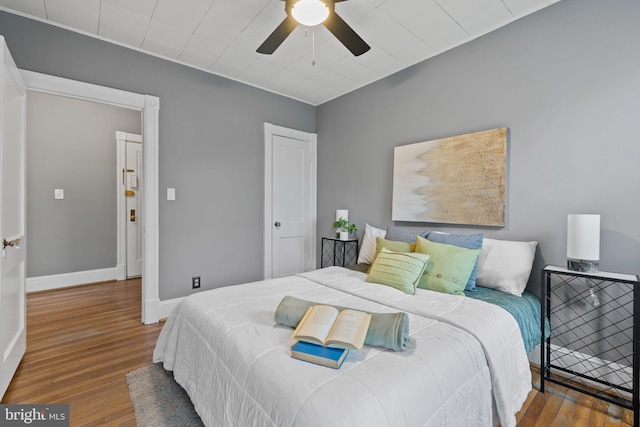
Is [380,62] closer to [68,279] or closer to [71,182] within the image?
[71,182]

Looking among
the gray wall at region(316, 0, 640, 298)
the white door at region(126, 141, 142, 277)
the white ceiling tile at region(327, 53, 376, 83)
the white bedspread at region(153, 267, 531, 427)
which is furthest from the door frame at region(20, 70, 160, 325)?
the gray wall at region(316, 0, 640, 298)

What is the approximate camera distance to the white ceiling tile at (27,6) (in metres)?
2.11

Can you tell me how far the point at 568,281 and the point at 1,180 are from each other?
362 cm

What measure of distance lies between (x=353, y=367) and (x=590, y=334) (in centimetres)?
195

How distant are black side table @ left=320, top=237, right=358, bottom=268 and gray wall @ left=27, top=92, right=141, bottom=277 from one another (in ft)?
10.5

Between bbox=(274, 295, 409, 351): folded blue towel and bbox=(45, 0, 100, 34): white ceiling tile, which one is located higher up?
bbox=(45, 0, 100, 34): white ceiling tile

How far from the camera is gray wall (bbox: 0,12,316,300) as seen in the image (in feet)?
8.15

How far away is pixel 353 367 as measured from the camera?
1.09 meters

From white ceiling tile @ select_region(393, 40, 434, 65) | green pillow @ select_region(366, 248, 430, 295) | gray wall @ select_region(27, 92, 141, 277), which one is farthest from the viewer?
gray wall @ select_region(27, 92, 141, 277)

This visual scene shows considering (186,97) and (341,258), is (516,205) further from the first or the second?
(186,97)

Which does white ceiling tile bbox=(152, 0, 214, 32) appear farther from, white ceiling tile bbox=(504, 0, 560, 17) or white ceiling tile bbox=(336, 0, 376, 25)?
white ceiling tile bbox=(504, 0, 560, 17)

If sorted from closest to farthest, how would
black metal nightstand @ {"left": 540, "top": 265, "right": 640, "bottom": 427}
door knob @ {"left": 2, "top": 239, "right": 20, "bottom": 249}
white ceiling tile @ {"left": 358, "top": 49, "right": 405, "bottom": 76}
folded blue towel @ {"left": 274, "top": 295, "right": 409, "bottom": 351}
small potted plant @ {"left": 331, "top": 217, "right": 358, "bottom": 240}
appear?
folded blue towel @ {"left": 274, "top": 295, "right": 409, "bottom": 351} < door knob @ {"left": 2, "top": 239, "right": 20, "bottom": 249} < black metal nightstand @ {"left": 540, "top": 265, "right": 640, "bottom": 427} < white ceiling tile @ {"left": 358, "top": 49, "right": 405, "bottom": 76} < small potted plant @ {"left": 331, "top": 217, "right": 358, "bottom": 240}

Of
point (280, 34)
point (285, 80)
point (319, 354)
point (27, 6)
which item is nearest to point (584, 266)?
point (319, 354)

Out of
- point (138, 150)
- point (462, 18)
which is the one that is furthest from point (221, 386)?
point (138, 150)
